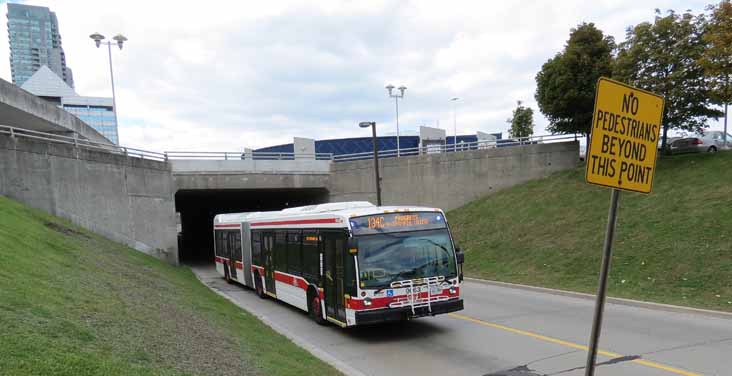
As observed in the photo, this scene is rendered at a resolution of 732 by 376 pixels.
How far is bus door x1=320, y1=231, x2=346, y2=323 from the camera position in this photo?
10523 mm

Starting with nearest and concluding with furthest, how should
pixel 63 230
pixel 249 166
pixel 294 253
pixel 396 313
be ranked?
1. pixel 396 313
2. pixel 294 253
3. pixel 63 230
4. pixel 249 166

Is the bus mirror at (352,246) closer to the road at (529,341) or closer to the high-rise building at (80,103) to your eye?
the road at (529,341)

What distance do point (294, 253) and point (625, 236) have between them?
1137 cm

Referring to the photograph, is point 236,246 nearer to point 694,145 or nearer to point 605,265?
point 605,265

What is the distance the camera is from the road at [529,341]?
25.3ft

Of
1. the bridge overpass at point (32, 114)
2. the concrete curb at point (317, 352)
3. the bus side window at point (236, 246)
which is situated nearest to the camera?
the concrete curb at point (317, 352)

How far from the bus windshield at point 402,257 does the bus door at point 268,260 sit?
18.5 feet

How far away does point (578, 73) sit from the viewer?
1007 inches

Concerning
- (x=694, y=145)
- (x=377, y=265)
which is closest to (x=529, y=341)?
(x=377, y=265)

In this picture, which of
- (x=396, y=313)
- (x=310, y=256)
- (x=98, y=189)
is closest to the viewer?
(x=396, y=313)

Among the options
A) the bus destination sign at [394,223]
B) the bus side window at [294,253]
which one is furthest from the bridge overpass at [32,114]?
the bus destination sign at [394,223]

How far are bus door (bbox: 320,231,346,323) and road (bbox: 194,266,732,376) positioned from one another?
643mm

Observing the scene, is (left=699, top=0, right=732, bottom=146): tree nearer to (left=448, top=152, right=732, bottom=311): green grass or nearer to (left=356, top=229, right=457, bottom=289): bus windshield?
(left=448, top=152, right=732, bottom=311): green grass

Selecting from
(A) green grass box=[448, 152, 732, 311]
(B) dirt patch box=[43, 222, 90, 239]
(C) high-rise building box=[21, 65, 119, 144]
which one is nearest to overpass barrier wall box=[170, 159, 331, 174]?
(B) dirt patch box=[43, 222, 90, 239]
